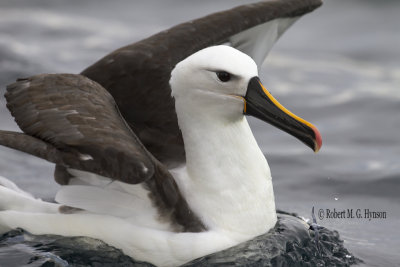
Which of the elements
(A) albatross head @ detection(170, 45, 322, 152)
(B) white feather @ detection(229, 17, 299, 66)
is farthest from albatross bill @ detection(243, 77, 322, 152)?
(B) white feather @ detection(229, 17, 299, 66)

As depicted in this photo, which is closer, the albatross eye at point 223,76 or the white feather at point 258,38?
the albatross eye at point 223,76

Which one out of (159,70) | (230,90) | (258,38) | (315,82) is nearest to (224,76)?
(230,90)

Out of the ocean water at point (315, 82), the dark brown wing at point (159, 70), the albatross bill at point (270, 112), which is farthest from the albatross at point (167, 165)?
the ocean water at point (315, 82)

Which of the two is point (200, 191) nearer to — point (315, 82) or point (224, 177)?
point (224, 177)

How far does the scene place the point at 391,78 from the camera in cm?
1164

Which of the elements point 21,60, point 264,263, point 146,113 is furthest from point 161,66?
point 21,60

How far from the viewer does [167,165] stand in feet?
21.3

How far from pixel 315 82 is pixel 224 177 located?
241 inches

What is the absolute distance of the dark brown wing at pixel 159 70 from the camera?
6906mm

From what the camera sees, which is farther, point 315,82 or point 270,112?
point 315,82

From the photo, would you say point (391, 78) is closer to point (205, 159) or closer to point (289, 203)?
point (289, 203)

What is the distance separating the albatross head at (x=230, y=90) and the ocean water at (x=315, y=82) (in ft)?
5.03

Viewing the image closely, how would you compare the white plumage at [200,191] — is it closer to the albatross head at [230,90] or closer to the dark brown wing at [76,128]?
the albatross head at [230,90]

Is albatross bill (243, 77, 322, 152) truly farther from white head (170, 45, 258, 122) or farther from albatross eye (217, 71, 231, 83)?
albatross eye (217, 71, 231, 83)
